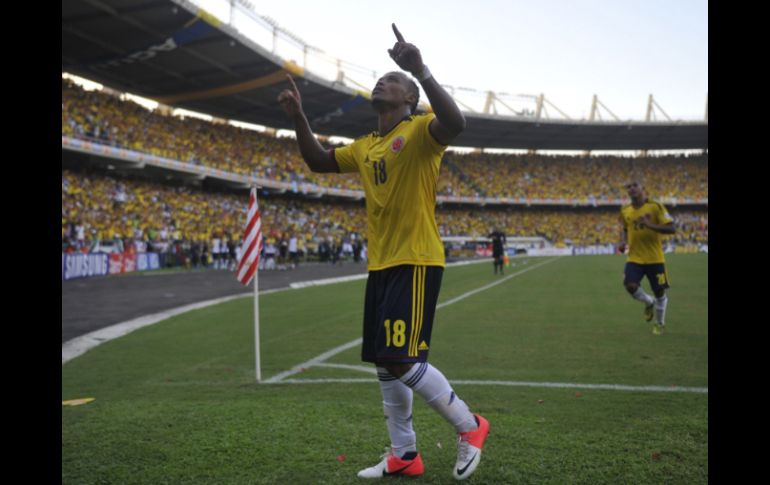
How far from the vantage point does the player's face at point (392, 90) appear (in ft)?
11.2

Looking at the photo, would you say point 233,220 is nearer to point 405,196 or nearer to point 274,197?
point 274,197

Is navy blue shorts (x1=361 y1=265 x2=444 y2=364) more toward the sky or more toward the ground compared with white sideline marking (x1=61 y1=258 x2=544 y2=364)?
more toward the sky

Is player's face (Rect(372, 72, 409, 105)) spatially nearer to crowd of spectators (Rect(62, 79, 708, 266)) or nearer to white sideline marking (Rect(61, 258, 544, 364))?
white sideline marking (Rect(61, 258, 544, 364))

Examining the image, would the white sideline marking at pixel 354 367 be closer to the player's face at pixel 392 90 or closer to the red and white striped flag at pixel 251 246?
the red and white striped flag at pixel 251 246

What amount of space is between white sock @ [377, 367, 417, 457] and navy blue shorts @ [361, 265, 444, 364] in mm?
260

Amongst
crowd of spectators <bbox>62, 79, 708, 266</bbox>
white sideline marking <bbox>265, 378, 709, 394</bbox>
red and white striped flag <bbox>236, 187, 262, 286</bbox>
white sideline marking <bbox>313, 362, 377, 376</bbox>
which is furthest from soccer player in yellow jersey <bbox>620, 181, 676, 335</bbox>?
red and white striped flag <bbox>236, 187, 262, 286</bbox>

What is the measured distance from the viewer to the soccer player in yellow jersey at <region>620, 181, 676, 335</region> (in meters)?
8.96

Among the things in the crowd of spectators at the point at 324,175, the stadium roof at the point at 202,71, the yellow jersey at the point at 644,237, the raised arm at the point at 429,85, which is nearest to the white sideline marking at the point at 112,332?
the raised arm at the point at 429,85

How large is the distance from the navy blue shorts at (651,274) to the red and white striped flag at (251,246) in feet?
19.0

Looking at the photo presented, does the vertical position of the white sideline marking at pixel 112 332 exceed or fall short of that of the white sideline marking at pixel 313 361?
it falls short

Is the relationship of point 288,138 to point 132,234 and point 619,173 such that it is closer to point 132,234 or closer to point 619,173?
point 132,234

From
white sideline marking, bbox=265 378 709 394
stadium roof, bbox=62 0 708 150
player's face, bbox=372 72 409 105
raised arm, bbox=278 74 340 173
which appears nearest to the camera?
player's face, bbox=372 72 409 105
